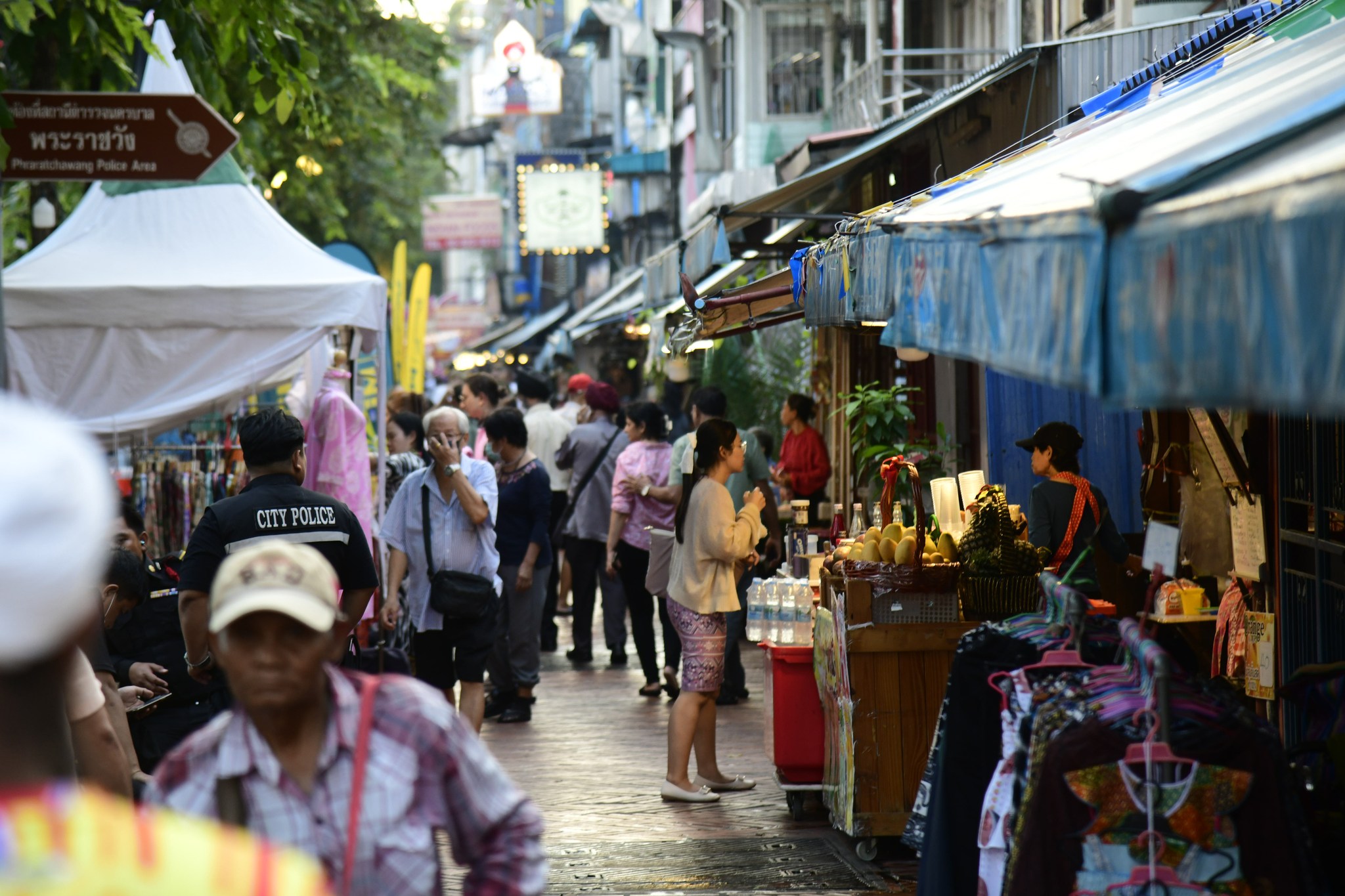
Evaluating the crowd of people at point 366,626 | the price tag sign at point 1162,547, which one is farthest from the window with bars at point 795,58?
the price tag sign at point 1162,547

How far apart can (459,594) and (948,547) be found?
2.57 m

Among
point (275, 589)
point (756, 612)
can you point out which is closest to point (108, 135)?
point (756, 612)

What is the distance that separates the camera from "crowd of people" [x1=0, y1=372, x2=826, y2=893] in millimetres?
1905

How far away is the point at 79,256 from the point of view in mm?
10516

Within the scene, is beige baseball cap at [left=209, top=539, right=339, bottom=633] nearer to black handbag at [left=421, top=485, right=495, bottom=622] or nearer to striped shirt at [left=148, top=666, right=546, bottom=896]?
striped shirt at [left=148, top=666, right=546, bottom=896]

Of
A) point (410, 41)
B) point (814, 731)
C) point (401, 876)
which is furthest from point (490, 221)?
point (401, 876)

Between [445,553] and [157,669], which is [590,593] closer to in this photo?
[445,553]

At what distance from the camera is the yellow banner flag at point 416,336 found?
15.4 meters

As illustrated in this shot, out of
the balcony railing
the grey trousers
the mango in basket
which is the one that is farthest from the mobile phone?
the balcony railing

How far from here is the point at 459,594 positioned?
8.26 metres

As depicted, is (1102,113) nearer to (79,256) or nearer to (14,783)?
(14,783)

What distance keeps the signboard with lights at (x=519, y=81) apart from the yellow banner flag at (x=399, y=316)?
105 feet

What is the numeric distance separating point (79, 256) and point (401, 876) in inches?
338

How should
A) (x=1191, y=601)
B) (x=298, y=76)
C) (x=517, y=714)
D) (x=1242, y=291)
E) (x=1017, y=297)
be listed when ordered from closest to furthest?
(x=1242, y=291), (x=1017, y=297), (x=1191, y=601), (x=298, y=76), (x=517, y=714)
